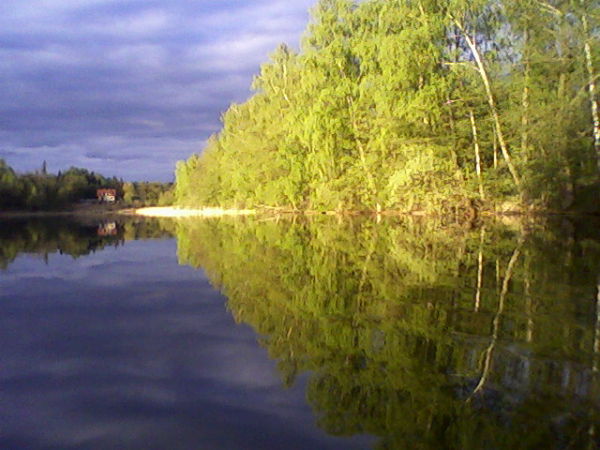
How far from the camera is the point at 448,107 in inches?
1227

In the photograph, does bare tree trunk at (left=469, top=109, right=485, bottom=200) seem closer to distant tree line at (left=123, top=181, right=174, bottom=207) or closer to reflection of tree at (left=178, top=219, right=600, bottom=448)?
reflection of tree at (left=178, top=219, right=600, bottom=448)

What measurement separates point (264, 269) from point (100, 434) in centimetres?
803

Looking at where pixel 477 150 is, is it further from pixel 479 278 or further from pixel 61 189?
pixel 61 189

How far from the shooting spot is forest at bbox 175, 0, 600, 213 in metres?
23.8

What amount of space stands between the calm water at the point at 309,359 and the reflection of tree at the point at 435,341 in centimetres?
2

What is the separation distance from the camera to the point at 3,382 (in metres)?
4.92

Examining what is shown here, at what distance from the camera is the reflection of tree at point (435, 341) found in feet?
12.8

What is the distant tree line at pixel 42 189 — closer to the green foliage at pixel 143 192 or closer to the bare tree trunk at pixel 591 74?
the green foliage at pixel 143 192

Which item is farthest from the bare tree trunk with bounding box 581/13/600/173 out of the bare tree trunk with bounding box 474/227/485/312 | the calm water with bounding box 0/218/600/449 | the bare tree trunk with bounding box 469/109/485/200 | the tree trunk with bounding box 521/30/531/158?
the calm water with bounding box 0/218/600/449

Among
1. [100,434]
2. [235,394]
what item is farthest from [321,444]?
[100,434]

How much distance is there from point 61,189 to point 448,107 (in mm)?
81583

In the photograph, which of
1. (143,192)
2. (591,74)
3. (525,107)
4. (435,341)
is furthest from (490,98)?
(143,192)

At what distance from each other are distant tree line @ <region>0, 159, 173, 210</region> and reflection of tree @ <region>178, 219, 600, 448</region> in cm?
8270

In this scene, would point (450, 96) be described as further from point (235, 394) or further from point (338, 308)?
point (235, 394)
